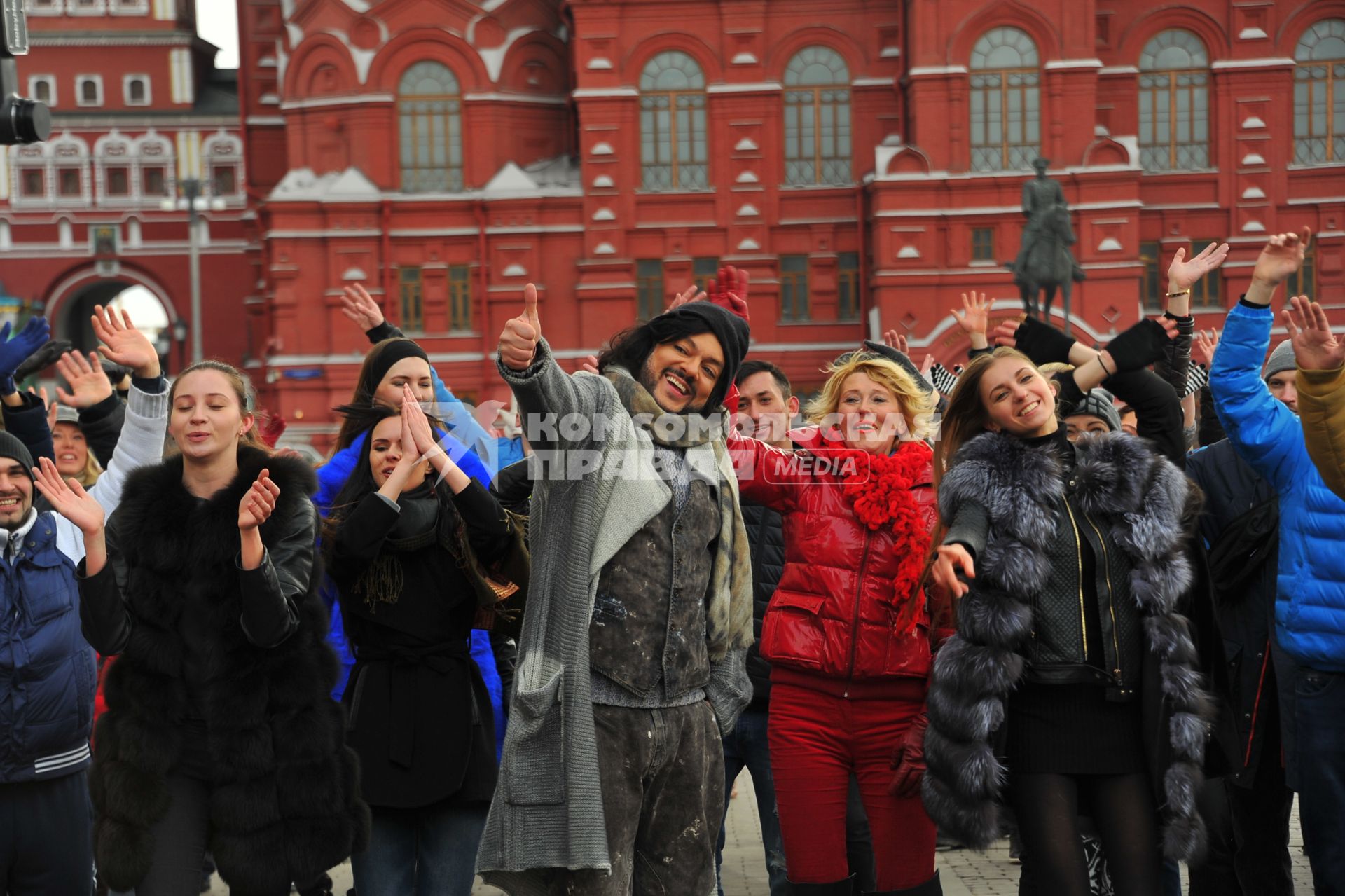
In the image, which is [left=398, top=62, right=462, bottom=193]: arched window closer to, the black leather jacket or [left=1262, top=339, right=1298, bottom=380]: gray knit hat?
[left=1262, top=339, right=1298, bottom=380]: gray knit hat

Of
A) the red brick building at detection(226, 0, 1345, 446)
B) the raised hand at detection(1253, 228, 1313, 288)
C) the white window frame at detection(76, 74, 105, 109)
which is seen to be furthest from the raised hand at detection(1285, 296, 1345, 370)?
the white window frame at detection(76, 74, 105, 109)

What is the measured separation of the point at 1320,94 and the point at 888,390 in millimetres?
26596

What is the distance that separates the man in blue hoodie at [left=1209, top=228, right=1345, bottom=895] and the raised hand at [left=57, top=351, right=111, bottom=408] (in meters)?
3.75

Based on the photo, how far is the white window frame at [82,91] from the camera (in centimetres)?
3584

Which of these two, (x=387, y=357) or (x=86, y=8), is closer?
(x=387, y=357)

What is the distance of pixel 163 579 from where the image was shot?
3.98m

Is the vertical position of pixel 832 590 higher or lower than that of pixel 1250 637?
higher

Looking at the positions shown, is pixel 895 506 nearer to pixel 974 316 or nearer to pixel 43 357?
pixel 974 316

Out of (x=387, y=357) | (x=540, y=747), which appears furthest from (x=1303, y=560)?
(x=387, y=357)

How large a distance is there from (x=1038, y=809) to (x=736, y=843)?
3884 millimetres

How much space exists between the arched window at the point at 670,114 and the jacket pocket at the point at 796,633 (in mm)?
24559

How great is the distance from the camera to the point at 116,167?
35.6 m

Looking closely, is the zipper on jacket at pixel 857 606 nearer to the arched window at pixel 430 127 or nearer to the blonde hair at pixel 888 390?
the blonde hair at pixel 888 390

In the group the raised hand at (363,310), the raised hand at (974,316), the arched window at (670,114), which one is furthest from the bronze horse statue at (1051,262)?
the raised hand at (363,310)
